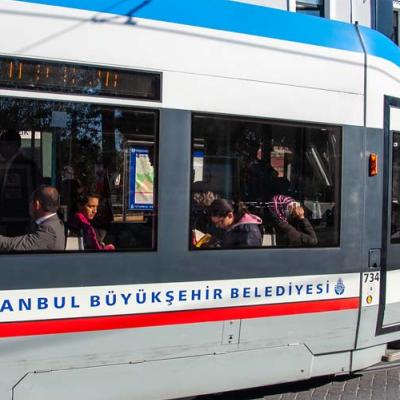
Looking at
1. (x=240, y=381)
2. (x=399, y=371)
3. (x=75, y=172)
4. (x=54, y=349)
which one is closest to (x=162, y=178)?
(x=75, y=172)

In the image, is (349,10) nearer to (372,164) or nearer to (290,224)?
(372,164)

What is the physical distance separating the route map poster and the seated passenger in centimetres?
22

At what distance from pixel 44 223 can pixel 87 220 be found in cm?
26

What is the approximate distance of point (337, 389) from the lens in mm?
4469

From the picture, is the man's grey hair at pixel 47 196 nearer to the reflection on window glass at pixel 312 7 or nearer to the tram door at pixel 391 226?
the tram door at pixel 391 226

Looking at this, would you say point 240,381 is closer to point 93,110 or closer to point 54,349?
point 54,349

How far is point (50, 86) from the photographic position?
3.16 m

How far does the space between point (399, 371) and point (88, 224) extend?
10.3 ft

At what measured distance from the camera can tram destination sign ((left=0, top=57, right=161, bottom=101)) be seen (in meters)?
3.08

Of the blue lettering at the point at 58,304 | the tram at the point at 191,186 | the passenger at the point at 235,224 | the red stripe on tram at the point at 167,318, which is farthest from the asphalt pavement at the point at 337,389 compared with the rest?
the blue lettering at the point at 58,304

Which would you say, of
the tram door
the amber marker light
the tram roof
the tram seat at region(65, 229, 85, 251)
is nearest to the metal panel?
the tram seat at region(65, 229, 85, 251)

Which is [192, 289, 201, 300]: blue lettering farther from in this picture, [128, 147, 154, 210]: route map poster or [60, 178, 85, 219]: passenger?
[60, 178, 85, 219]: passenger

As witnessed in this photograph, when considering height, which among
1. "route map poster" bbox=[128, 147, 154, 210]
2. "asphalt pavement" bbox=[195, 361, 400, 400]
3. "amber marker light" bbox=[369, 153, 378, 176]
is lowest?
"asphalt pavement" bbox=[195, 361, 400, 400]

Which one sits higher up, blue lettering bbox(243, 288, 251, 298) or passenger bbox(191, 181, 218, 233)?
passenger bbox(191, 181, 218, 233)
